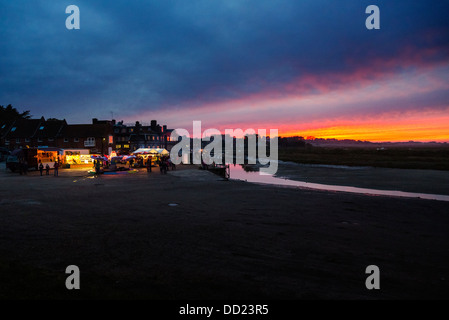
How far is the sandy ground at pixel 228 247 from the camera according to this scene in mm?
5977

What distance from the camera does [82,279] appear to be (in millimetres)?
6125

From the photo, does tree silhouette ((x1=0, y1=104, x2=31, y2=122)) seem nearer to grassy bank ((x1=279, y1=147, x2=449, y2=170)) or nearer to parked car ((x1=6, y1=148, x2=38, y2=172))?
parked car ((x1=6, y1=148, x2=38, y2=172))

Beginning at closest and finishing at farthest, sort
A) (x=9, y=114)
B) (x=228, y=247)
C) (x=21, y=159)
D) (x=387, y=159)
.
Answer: (x=228, y=247), (x=21, y=159), (x=387, y=159), (x=9, y=114)

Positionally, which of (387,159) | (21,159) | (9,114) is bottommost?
(387,159)

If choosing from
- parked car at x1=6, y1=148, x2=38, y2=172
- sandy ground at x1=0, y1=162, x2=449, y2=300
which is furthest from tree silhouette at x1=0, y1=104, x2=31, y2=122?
sandy ground at x1=0, y1=162, x2=449, y2=300

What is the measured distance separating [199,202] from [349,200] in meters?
10.4

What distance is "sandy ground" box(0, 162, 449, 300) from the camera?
5977mm

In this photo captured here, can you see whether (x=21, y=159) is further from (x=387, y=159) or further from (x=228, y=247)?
(x=387, y=159)

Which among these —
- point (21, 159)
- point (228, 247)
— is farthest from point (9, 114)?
point (228, 247)

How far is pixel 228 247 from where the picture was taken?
28.6 feet

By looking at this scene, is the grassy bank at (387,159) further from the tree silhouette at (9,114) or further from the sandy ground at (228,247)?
the tree silhouette at (9,114)

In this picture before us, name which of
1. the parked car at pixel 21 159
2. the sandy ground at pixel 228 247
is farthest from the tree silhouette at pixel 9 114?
the sandy ground at pixel 228 247
